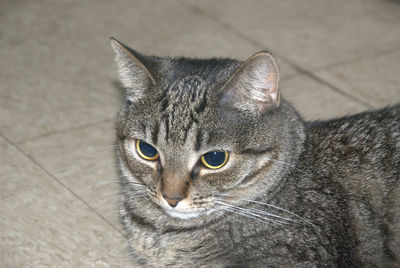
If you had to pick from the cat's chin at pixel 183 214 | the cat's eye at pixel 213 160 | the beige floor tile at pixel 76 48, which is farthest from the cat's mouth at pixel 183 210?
the beige floor tile at pixel 76 48

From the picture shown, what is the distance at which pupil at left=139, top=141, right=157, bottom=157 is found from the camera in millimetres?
2489

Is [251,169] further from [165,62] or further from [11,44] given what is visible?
[11,44]

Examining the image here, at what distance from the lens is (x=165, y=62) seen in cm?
266

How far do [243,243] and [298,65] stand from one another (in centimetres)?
243

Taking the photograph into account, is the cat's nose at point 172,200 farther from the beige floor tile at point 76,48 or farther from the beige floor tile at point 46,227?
the beige floor tile at point 76,48

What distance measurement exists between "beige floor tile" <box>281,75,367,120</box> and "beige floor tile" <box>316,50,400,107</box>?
0.13 meters

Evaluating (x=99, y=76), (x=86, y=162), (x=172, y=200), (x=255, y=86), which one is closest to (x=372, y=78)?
(x=99, y=76)

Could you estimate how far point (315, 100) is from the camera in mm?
4199

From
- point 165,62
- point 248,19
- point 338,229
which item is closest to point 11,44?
point 248,19

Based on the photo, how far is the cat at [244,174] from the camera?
2414 millimetres

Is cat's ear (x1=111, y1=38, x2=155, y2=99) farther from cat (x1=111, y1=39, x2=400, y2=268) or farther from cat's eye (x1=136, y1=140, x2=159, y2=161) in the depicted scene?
cat's eye (x1=136, y1=140, x2=159, y2=161)

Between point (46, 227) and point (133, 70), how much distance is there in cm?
100

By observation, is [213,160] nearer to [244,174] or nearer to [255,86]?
[244,174]

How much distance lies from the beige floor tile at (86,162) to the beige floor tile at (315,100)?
4.18 feet
